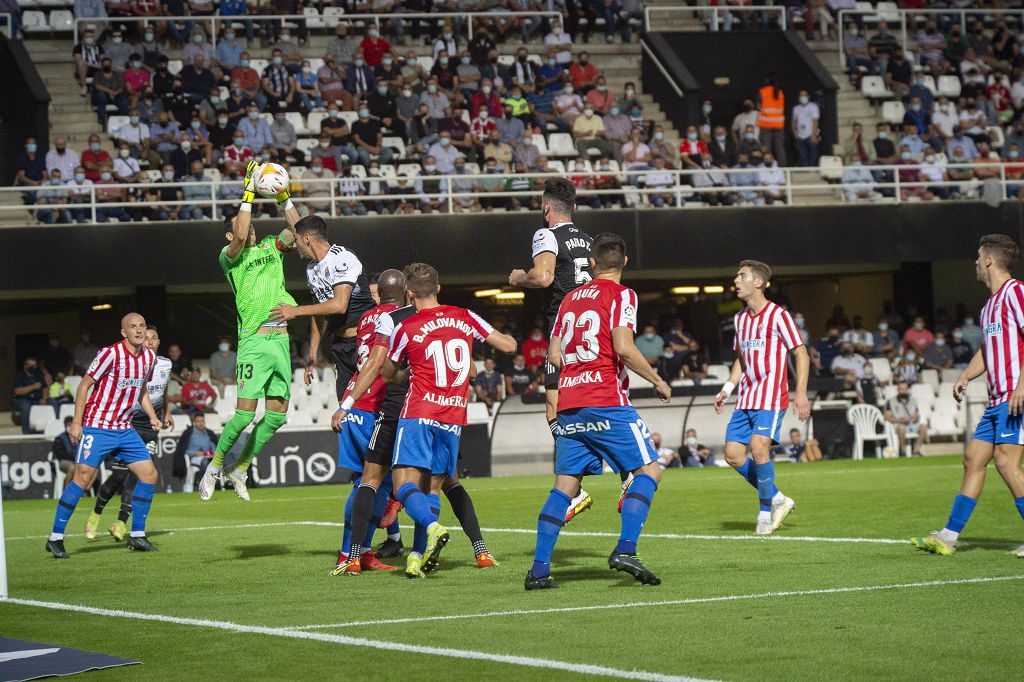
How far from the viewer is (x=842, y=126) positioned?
31.8 meters

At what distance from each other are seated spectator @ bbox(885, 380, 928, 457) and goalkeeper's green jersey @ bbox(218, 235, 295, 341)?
Result: 1617 cm

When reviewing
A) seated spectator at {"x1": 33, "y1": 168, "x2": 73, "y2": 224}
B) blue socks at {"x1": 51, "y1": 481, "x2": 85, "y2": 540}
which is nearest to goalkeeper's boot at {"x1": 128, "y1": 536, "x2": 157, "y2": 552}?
blue socks at {"x1": 51, "y1": 481, "x2": 85, "y2": 540}

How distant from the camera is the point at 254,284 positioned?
472 inches

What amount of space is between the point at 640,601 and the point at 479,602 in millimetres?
890

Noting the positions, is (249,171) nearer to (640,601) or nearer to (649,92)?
(640,601)

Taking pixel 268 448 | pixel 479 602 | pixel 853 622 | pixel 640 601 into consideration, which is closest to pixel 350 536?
pixel 479 602

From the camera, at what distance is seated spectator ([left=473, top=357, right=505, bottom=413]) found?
2536 centimetres

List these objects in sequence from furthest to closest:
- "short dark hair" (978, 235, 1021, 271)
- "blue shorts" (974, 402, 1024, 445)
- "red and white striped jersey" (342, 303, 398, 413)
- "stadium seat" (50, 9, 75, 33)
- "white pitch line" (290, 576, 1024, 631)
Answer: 1. "stadium seat" (50, 9, 75, 33)
2. "red and white striped jersey" (342, 303, 398, 413)
3. "short dark hair" (978, 235, 1021, 271)
4. "blue shorts" (974, 402, 1024, 445)
5. "white pitch line" (290, 576, 1024, 631)

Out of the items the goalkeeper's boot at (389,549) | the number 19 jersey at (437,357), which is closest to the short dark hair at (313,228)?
the number 19 jersey at (437,357)

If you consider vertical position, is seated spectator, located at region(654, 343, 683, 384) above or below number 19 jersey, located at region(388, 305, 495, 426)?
above

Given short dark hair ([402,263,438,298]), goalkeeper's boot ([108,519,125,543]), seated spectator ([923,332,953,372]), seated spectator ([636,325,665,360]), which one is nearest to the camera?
short dark hair ([402,263,438,298])

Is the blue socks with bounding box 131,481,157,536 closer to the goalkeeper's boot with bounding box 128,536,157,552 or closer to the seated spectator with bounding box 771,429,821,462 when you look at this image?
the goalkeeper's boot with bounding box 128,536,157,552

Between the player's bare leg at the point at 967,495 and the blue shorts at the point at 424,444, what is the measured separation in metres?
3.28

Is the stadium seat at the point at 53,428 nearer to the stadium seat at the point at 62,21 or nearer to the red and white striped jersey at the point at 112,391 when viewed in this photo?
the stadium seat at the point at 62,21
